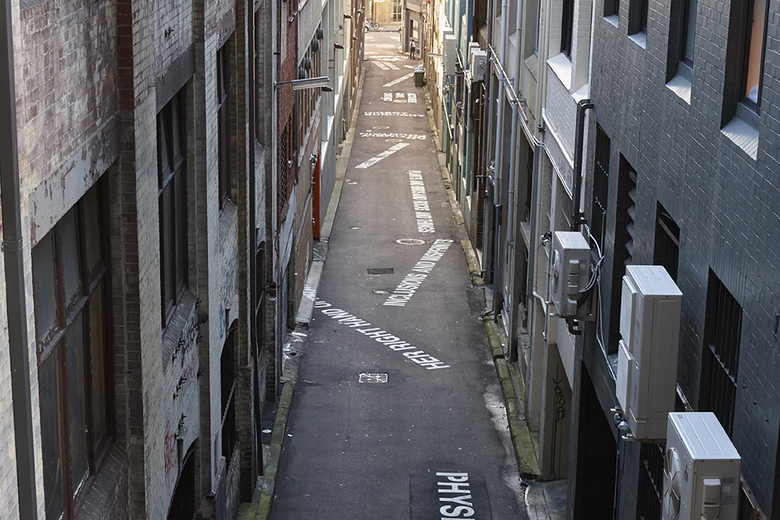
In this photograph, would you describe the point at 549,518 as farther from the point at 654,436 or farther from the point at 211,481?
the point at 654,436

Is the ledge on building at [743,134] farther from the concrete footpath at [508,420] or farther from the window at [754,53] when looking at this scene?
the concrete footpath at [508,420]

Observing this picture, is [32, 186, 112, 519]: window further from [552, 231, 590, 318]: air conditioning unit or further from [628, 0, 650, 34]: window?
[628, 0, 650, 34]: window

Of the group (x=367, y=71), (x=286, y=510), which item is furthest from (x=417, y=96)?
(x=286, y=510)

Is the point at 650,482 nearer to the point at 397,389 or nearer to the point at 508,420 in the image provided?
Answer: the point at 508,420

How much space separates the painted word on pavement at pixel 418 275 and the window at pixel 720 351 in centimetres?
1691

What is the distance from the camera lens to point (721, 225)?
7.72 meters

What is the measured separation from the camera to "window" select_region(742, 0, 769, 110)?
728 cm

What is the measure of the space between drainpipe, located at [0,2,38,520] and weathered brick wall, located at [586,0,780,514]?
447 centimetres

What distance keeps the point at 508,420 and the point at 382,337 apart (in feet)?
16.4

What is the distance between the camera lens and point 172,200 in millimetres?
10578

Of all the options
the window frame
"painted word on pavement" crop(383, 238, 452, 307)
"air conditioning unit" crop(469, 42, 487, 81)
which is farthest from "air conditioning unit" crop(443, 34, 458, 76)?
the window frame

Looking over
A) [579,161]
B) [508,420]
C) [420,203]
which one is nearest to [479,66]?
[420,203]

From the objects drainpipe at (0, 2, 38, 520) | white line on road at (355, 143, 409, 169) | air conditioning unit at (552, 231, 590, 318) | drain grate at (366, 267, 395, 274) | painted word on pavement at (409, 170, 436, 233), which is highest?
drainpipe at (0, 2, 38, 520)

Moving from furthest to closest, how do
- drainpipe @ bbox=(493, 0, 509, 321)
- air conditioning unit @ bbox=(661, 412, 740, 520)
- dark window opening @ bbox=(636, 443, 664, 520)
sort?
1. drainpipe @ bbox=(493, 0, 509, 321)
2. dark window opening @ bbox=(636, 443, 664, 520)
3. air conditioning unit @ bbox=(661, 412, 740, 520)
